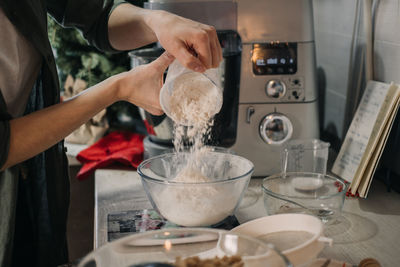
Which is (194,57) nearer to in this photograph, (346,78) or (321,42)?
(346,78)

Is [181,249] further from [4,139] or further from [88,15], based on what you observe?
[88,15]

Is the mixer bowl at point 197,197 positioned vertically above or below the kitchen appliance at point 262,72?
below

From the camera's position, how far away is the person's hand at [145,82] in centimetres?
92

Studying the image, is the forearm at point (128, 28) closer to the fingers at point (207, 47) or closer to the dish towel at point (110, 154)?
the fingers at point (207, 47)

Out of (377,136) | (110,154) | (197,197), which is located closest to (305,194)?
(377,136)

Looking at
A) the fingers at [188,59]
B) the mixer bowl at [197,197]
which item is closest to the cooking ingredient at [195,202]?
the mixer bowl at [197,197]

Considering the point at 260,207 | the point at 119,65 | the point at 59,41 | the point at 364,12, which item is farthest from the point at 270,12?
the point at 59,41

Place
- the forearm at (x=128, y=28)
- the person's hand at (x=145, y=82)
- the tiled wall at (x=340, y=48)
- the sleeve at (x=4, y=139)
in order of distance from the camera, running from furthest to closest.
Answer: the tiled wall at (x=340, y=48) → the forearm at (x=128, y=28) → the person's hand at (x=145, y=82) → the sleeve at (x=4, y=139)

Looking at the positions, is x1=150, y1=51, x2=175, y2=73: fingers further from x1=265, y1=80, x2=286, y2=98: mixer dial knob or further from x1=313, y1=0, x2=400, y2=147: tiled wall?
x1=313, y1=0, x2=400, y2=147: tiled wall

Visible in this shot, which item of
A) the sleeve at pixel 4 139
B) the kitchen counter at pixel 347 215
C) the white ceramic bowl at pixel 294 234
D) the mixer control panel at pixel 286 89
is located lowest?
the kitchen counter at pixel 347 215

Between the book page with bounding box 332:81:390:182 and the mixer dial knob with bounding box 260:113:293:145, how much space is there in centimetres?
15

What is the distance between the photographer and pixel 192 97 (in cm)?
94

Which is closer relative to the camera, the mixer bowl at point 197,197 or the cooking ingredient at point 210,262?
the cooking ingredient at point 210,262

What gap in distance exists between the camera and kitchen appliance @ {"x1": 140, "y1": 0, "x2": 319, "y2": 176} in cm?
120
